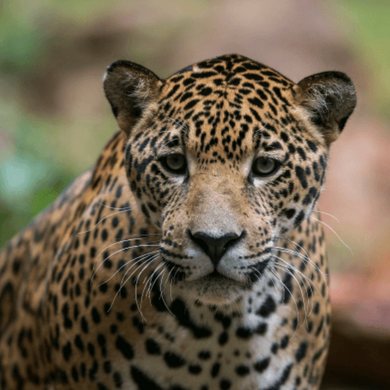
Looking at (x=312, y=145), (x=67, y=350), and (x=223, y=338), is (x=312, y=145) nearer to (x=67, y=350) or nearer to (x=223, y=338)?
(x=223, y=338)

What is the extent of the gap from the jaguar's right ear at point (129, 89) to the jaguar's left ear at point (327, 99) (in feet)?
2.88

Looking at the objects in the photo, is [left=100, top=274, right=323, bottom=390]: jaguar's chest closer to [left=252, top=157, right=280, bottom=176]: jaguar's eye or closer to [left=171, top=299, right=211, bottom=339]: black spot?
[left=171, top=299, right=211, bottom=339]: black spot

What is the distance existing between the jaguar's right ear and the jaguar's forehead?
0.10m

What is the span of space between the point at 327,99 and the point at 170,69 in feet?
36.9

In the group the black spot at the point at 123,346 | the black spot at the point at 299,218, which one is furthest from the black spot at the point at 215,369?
the black spot at the point at 299,218

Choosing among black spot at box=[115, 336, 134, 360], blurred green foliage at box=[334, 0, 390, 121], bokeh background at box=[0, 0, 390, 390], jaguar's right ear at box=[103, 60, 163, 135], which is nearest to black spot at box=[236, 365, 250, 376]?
black spot at box=[115, 336, 134, 360]

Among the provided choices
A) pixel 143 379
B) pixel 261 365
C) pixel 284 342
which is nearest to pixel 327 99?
pixel 284 342

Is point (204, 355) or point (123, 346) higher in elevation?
point (204, 355)

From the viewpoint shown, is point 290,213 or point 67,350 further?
point 67,350

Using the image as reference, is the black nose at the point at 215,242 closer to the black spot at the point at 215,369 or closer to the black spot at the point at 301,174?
the black spot at the point at 301,174

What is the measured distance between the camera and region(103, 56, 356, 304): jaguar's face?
3564mm

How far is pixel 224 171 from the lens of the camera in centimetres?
367

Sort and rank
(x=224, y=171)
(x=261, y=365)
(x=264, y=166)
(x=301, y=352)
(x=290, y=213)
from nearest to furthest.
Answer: (x=224, y=171), (x=264, y=166), (x=290, y=213), (x=261, y=365), (x=301, y=352)

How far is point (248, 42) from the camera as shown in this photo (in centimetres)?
1420
